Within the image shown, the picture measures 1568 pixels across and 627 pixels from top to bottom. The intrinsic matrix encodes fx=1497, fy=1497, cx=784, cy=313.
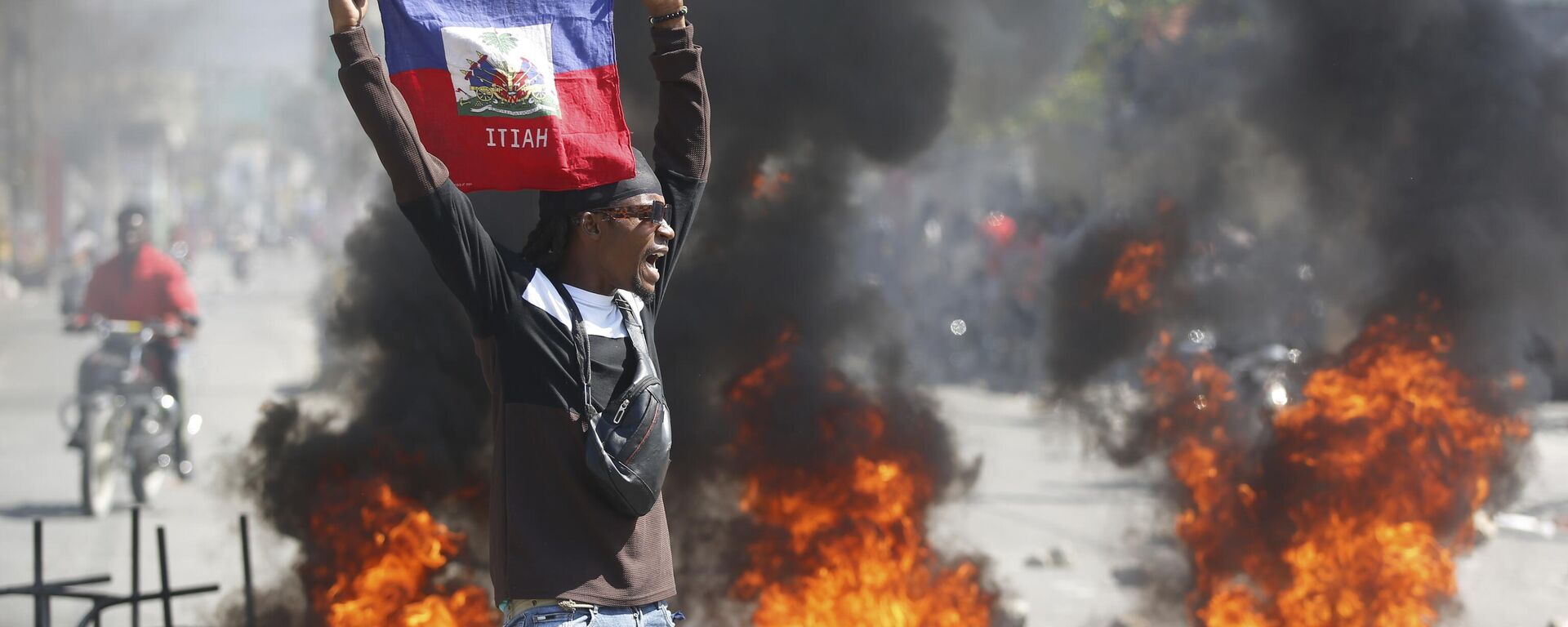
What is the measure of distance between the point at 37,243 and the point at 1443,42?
3889cm

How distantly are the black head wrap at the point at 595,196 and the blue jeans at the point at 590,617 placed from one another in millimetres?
662

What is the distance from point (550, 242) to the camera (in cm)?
256

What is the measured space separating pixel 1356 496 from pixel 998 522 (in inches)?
150

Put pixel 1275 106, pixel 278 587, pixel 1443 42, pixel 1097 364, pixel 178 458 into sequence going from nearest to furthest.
Answer: pixel 278 587, pixel 1443 42, pixel 1275 106, pixel 1097 364, pixel 178 458

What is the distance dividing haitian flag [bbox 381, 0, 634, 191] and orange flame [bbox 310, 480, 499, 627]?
1760 mm

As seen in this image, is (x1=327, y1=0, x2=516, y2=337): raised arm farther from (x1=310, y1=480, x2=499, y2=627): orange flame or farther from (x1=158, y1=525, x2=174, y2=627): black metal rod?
(x1=158, y1=525, x2=174, y2=627): black metal rod

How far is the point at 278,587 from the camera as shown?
4.45m

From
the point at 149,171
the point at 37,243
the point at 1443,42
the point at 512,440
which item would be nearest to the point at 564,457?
the point at 512,440

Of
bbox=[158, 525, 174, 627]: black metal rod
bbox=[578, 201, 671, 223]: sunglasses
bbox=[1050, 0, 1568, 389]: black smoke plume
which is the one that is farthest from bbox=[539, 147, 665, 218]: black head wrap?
bbox=[1050, 0, 1568, 389]: black smoke plume

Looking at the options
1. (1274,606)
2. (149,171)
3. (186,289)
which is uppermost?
(149,171)

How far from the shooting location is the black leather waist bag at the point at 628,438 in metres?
2.28

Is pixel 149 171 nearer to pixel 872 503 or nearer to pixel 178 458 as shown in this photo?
pixel 178 458

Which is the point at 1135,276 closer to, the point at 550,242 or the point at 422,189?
the point at 550,242

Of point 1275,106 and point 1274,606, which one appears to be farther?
point 1275,106
